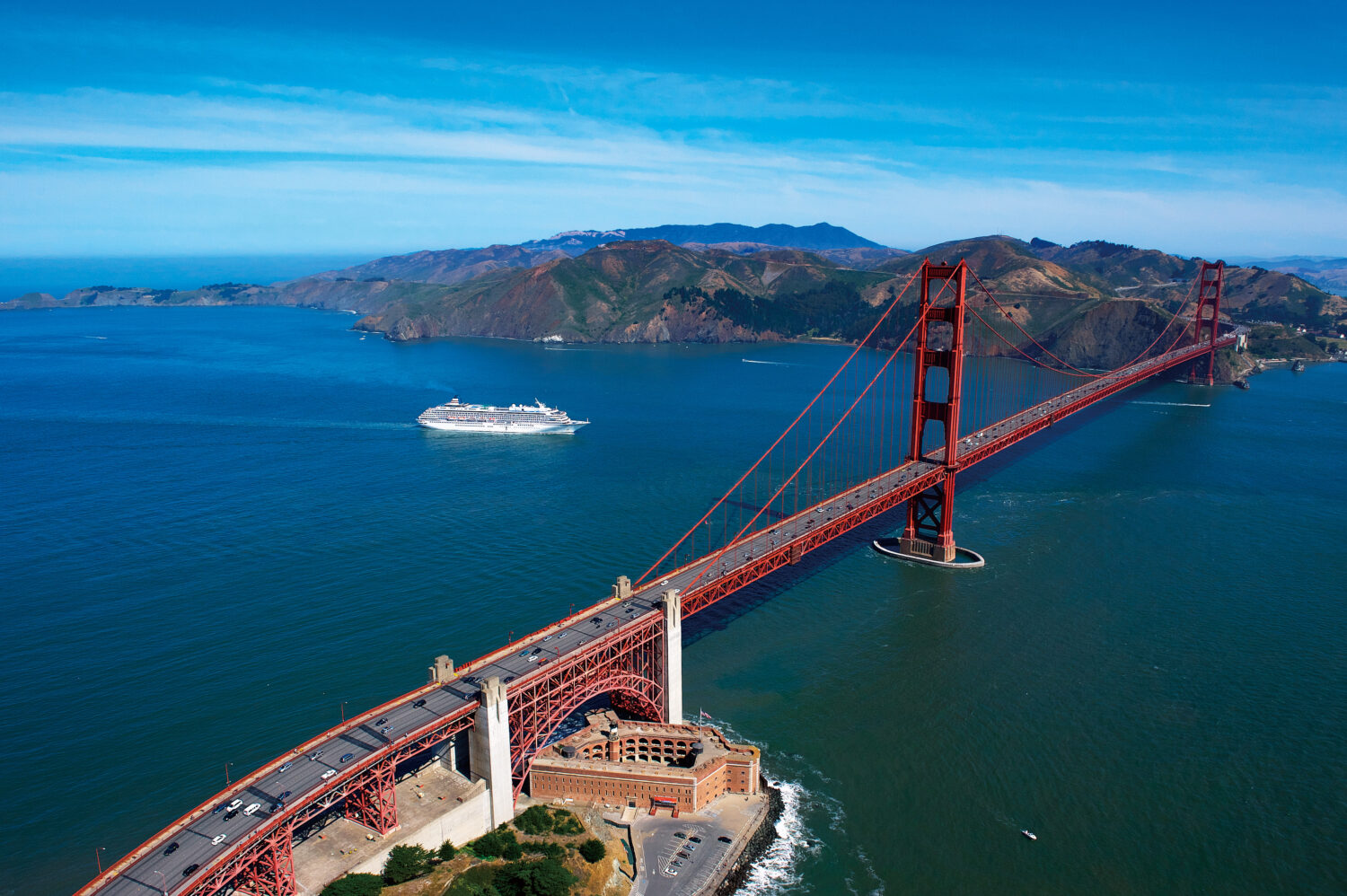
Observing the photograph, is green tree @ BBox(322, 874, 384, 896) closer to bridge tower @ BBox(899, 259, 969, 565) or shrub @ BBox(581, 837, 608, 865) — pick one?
shrub @ BBox(581, 837, 608, 865)

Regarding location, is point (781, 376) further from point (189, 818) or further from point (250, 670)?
point (189, 818)

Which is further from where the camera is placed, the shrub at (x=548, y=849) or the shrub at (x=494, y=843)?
the shrub at (x=494, y=843)

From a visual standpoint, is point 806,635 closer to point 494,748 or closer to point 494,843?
point 494,748

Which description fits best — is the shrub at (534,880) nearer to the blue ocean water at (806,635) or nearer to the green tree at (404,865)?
the green tree at (404,865)

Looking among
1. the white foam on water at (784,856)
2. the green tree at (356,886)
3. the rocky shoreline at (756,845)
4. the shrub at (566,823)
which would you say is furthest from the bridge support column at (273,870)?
the white foam on water at (784,856)

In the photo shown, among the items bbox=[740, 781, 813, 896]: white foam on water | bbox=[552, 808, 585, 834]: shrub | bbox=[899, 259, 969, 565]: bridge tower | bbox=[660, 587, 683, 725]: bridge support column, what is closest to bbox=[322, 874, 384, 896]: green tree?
bbox=[552, 808, 585, 834]: shrub

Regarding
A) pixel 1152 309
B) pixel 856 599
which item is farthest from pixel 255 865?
pixel 1152 309

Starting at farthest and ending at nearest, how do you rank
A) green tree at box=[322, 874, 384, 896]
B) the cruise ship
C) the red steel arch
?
the cruise ship < the red steel arch < green tree at box=[322, 874, 384, 896]
